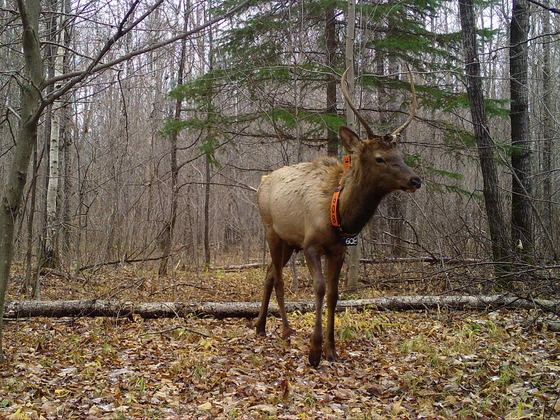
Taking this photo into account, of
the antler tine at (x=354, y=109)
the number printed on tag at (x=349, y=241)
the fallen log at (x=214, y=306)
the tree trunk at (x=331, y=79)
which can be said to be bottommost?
the fallen log at (x=214, y=306)

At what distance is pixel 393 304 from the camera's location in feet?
25.8

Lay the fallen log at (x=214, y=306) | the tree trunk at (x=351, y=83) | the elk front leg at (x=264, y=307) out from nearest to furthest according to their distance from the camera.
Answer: the elk front leg at (x=264, y=307) → the fallen log at (x=214, y=306) → the tree trunk at (x=351, y=83)

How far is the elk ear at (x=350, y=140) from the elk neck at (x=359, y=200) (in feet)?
0.61

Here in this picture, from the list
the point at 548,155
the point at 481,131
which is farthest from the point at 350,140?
the point at 548,155

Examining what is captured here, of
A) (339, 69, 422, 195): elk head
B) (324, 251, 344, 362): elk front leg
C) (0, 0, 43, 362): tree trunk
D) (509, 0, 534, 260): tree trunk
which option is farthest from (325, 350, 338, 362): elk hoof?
(509, 0, 534, 260): tree trunk

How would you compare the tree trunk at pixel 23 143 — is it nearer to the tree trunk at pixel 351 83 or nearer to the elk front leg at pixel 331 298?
the elk front leg at pixel 331 298

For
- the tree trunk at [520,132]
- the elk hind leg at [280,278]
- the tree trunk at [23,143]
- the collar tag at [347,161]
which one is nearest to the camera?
the tree trunk at [23,143]

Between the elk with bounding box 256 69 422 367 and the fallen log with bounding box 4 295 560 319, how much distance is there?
1066 millimetres

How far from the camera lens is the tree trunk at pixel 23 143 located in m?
5.04

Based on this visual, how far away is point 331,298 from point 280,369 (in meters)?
1.03

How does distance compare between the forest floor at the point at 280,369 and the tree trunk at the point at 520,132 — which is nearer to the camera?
the forest floor at the point at 280,369

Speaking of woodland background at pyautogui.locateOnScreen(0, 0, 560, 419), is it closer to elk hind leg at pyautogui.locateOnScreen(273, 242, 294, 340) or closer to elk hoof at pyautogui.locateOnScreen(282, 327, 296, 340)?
elk hoof at pyautogui.locateOnScreen(282, 327, 296, 340)

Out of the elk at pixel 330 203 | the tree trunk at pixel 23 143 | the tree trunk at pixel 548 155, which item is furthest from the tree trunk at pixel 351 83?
the tree trunk at pixel 23 143

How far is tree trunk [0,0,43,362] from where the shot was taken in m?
5.04
